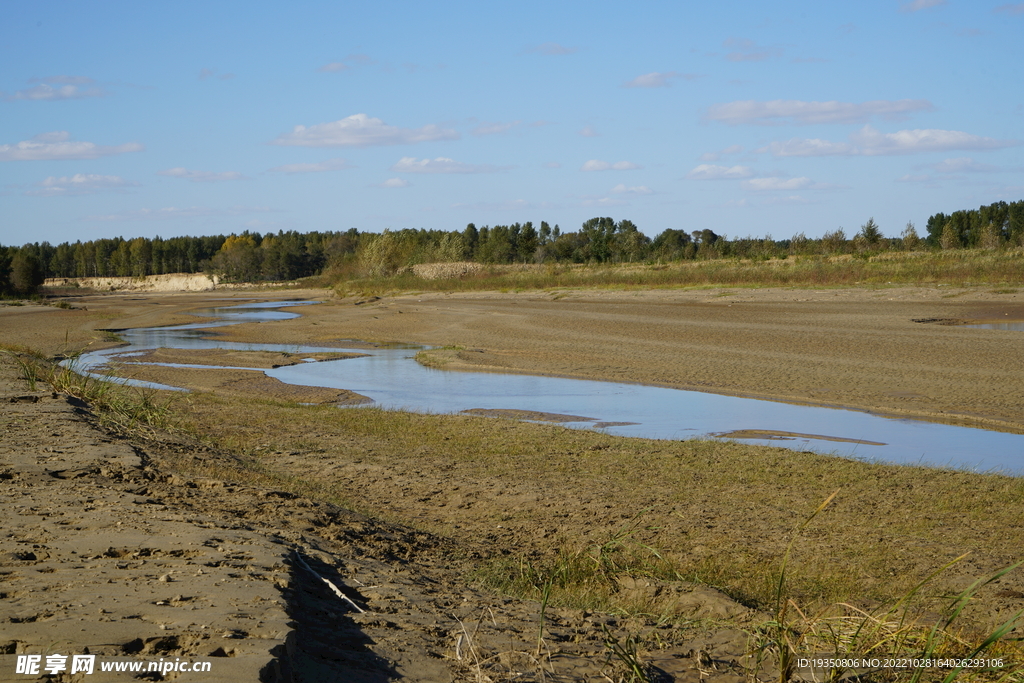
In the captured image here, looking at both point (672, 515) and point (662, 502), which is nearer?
point (672, 515)

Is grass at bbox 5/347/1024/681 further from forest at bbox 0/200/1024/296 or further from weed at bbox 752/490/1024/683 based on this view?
forest at bbox 0/200/1024/296

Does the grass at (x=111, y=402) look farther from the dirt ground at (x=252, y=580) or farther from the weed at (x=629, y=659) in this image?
the weed at (x=629, y=659)

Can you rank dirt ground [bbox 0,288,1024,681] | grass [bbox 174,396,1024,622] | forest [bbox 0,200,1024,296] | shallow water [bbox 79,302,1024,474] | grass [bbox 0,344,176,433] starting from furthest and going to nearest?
forest [bbox 0,200,1024,296]
shallow water [bbox 79,302,1024,474]
grass [bbox 0,344,176,433]
grass [bbox 174,396,1024,622]
dirt ground [bbox 0,288,1024,681]

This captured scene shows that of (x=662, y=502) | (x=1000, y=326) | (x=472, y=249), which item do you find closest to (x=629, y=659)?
(x=662, y=502)

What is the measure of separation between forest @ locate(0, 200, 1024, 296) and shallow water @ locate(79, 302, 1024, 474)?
4065 centimetres

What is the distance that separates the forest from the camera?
2452 inches

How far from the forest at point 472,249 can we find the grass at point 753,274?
214 inches

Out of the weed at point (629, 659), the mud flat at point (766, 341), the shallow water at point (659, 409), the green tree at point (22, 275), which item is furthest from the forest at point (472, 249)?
the weed at point (629, 659)

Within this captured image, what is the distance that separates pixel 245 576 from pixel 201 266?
145140mm

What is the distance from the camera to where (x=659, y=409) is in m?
15.8

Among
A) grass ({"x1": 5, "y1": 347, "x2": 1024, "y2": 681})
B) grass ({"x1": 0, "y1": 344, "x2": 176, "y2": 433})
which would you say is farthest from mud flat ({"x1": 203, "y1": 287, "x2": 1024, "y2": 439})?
grass ({"x1": 0, "y1": 344, "x2": 176, "y2": 433})

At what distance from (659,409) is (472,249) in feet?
274

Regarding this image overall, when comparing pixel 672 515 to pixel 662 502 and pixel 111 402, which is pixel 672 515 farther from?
pixel 111 402

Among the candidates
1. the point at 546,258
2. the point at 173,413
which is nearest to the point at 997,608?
the point at 173,413
